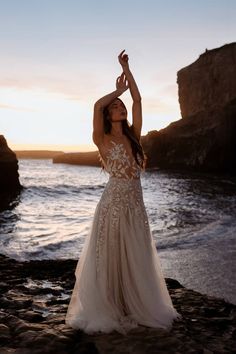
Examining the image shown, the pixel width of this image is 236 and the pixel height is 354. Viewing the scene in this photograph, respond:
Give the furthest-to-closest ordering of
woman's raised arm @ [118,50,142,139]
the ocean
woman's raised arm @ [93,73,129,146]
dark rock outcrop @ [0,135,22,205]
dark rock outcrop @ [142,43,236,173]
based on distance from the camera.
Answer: dark rock outcrop @ [142,43,236,173], dark rock outcrop @ [0,135,22,205], the ocean, woman's raised arm @ [118,50,142,139], woman's raised arm @ [93,73,129,146]

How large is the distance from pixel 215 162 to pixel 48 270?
35650 mm

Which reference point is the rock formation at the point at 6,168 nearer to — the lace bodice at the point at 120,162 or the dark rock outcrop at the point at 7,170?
the dark rock outcrop at the point at 7,170

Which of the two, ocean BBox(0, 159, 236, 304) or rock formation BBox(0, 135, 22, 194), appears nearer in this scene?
ocean BBox(0, 159, 236, 304)

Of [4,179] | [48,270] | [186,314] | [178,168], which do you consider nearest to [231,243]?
[48,270]

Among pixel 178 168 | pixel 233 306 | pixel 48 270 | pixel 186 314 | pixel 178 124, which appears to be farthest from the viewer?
pixel 178 124

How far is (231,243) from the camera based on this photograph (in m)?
8.76

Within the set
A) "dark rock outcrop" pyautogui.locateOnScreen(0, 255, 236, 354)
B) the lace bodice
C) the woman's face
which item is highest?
the woman's face

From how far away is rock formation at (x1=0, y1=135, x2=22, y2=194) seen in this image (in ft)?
70.6

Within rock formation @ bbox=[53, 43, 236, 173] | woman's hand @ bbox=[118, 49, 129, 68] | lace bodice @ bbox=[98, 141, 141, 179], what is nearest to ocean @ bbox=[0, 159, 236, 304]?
lace bodice @ bbox=[98, 141, 141, 179]

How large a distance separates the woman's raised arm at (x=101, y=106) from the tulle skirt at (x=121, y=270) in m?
0.44

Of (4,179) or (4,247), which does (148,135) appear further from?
(4,247)

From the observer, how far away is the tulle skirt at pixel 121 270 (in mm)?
3865

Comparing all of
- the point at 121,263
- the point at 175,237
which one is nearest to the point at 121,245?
the point at 121,263

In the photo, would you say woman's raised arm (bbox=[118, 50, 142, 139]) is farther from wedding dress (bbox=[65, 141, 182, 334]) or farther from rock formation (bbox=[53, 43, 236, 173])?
rock formation (bbox=[53, 43, 236, 173])
